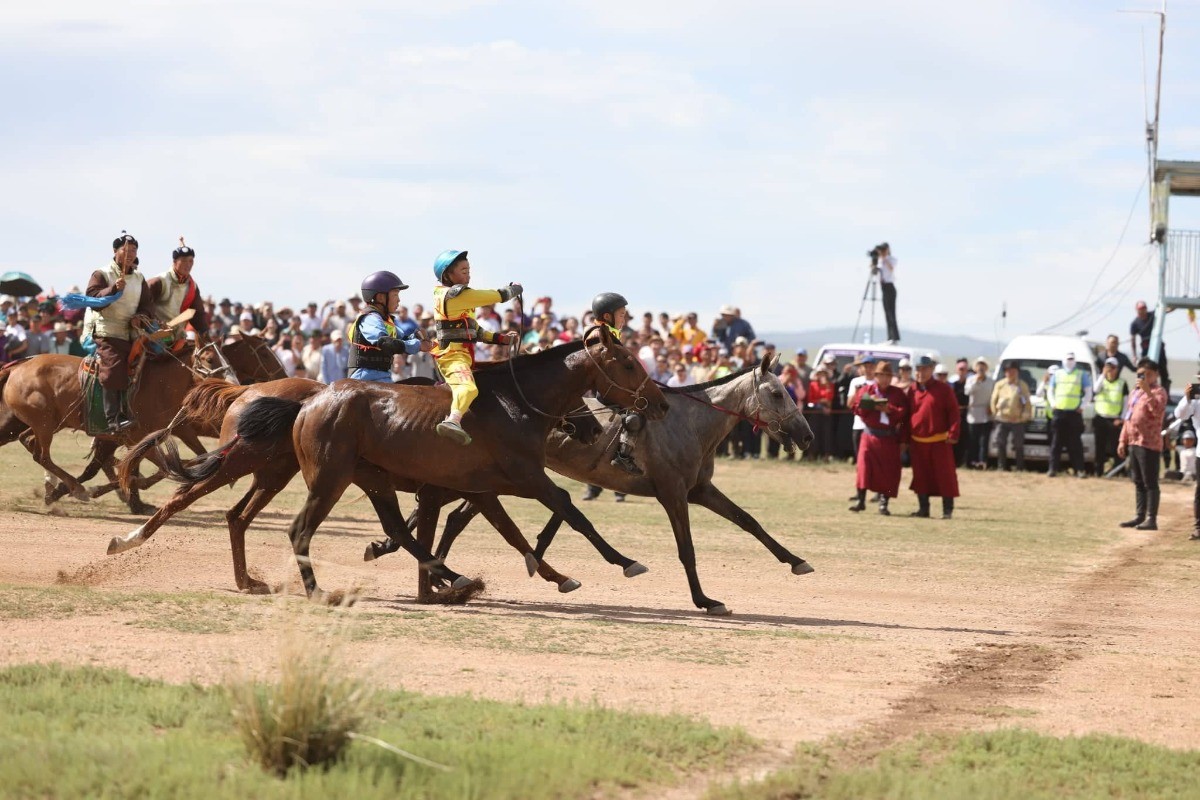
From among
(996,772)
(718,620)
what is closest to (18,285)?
(718,620)

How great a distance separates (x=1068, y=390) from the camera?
25.8 metres

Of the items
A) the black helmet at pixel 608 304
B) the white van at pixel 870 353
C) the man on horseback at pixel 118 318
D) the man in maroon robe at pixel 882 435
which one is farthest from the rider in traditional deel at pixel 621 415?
the white van at pixel 870 353

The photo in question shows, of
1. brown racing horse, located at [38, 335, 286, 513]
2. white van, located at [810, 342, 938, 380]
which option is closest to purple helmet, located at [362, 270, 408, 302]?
brown racing horse, located at [38, 335, 286, 513]

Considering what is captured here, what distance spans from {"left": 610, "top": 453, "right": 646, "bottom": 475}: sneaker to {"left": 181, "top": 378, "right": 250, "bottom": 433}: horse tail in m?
2.88

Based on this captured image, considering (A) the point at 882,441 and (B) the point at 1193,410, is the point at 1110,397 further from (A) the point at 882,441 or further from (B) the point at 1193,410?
(A) the point at 882,441

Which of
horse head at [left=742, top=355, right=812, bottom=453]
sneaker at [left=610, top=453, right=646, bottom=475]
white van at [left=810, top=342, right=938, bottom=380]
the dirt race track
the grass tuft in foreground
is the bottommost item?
the dirt race track

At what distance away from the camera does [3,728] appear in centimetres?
646

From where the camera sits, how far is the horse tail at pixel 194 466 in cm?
1102

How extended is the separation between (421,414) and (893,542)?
7.76 meters

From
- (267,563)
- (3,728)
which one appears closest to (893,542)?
(267,563)

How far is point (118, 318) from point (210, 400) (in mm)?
3414

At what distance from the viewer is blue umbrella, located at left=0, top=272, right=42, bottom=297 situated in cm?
2767

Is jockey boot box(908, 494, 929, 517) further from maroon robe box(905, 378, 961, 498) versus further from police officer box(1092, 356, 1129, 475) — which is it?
police officer box(1092, 356, 1129, 475)

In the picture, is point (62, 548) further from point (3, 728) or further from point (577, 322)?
point (577, 322)
